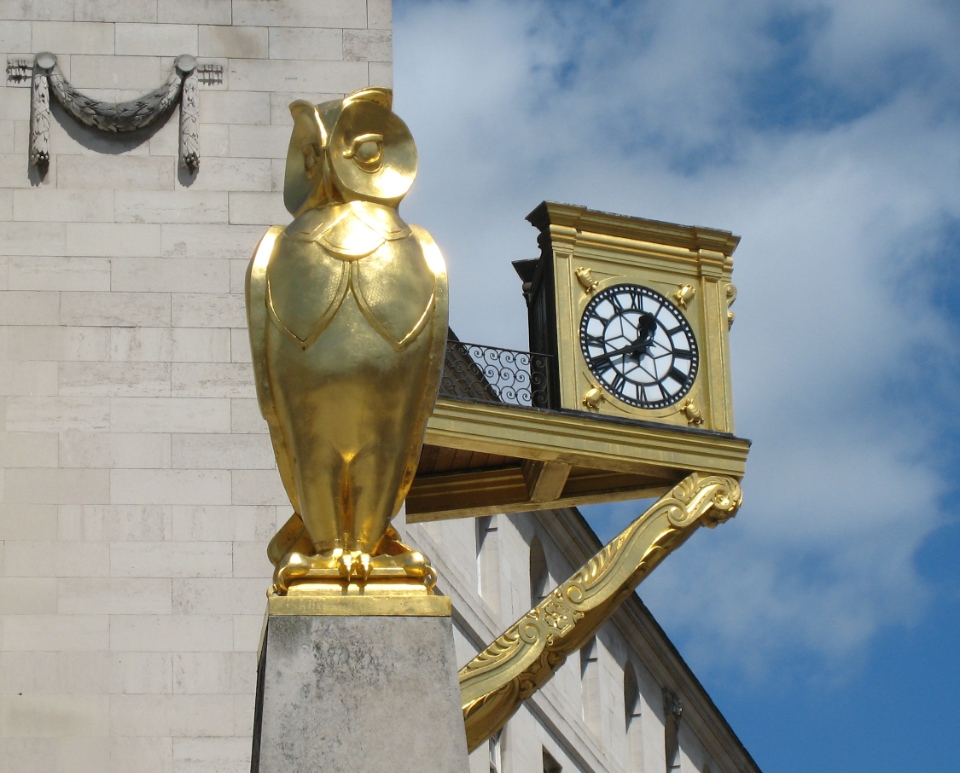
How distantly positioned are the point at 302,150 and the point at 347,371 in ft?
3.79

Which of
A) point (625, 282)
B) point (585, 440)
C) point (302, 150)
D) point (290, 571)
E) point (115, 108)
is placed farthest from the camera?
point (625, 282)

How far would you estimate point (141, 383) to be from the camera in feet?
56.9

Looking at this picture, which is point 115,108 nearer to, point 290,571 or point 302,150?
point 302,150

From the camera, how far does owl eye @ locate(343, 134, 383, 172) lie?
10805mm

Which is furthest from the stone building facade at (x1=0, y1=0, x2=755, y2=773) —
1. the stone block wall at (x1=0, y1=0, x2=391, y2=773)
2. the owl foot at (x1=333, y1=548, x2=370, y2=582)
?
the owl foot at (x1=333, y1=548, x2=370, y2=582)

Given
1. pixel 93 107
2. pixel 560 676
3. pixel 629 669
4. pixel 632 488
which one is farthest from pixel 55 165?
pixel 629 669

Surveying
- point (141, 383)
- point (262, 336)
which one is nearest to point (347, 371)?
point (262, 336)

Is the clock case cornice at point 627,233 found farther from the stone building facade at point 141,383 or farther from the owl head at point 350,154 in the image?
the owl head at point 350,154

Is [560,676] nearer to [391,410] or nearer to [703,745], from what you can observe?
[703,745]

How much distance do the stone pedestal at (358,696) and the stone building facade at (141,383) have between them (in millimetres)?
6250

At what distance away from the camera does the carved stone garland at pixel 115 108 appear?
17953 millimetres

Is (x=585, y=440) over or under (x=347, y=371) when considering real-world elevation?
over

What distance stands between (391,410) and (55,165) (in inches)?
324

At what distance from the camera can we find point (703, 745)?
44.1 m
